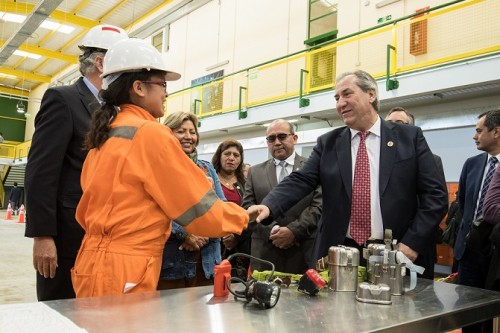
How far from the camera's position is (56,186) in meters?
2.15

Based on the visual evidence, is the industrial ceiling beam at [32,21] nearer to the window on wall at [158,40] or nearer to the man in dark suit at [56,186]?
the window on wall at [158,40]

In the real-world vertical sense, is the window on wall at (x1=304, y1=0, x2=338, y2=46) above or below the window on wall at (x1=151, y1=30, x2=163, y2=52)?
below

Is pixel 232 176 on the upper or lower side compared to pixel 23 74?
lower

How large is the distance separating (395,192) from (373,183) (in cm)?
12

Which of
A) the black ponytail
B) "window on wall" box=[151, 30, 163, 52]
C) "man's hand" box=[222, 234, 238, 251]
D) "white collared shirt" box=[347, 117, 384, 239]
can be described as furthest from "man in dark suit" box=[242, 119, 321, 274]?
"window on wall" box=[151, 30, 163, 52]

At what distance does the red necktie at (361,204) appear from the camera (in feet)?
7.23

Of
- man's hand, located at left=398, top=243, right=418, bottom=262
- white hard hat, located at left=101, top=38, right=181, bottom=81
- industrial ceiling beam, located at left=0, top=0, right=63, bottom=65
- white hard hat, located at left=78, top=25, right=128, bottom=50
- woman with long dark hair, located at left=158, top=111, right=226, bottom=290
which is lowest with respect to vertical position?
woman with long dark hair, located at left=158, top=111, right=226, bottom=290

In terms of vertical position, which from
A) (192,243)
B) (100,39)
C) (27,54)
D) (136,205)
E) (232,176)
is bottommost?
Answer: (192,243)

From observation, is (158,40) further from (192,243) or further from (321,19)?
(192,243)

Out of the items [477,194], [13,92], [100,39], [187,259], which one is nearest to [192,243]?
[187,259]

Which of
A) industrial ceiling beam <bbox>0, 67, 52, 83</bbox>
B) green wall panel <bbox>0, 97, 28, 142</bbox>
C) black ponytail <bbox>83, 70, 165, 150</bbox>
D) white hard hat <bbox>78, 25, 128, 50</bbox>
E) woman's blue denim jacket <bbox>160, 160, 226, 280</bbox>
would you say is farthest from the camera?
green wall panel <bbox>0, 97, 28, 142</bbox>

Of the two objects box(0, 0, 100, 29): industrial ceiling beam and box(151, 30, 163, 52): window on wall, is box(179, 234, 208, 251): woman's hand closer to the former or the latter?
box(0, 0, 100, 29): industrial ceiling beam

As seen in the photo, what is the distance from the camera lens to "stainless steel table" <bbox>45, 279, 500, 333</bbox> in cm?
123

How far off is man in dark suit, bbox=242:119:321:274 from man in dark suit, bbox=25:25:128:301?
145 cm
